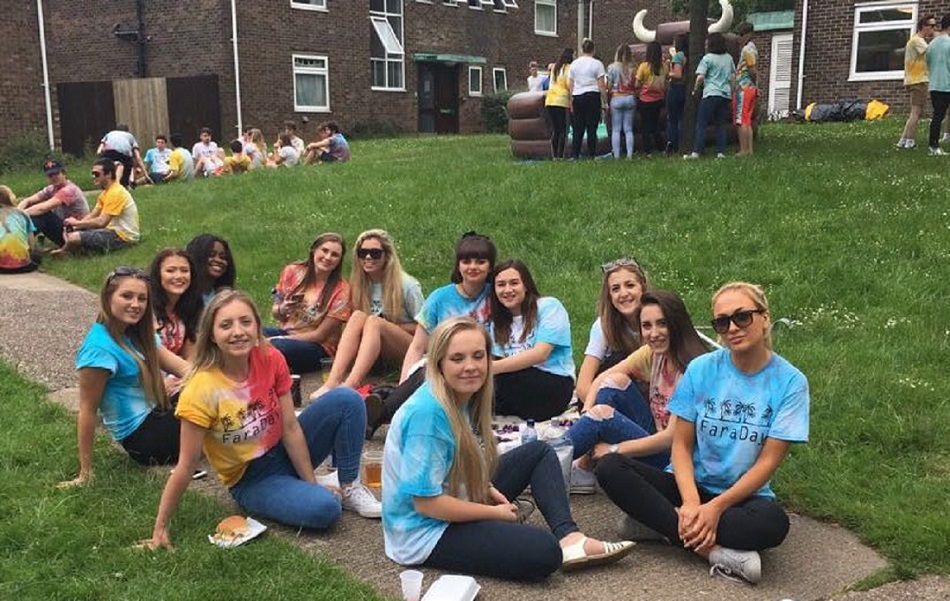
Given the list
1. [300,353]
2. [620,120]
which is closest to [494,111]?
[620,120]

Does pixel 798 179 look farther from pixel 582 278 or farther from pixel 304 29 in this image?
pixel 304 29

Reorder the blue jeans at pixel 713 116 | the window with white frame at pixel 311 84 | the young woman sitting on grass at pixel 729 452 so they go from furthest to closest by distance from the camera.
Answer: the window with white frame at pixel 311 84, the blue jeans at pixel 713 116, the young woman sitting on grass at pixel 729 452

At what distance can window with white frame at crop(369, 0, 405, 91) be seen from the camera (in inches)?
1092

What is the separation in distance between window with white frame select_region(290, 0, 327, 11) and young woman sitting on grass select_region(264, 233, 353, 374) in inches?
804

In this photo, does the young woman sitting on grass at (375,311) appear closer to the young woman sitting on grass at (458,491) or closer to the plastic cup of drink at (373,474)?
the plastic cup of drink at (373,474)

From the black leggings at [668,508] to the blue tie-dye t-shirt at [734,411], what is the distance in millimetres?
136

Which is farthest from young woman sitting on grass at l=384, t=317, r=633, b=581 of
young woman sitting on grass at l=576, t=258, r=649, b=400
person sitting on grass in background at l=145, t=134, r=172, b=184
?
person sitting on grass in background at l=145, t=134, r=172, b=184

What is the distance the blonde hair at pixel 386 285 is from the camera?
6293mm

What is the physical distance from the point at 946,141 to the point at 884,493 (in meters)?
11.0

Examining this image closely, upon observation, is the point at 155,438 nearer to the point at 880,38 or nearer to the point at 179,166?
the point at 179,166

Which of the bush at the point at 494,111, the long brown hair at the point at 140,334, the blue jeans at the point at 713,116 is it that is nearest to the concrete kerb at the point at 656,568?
the long brown hair at the point at 140,334

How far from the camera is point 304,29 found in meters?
25.5

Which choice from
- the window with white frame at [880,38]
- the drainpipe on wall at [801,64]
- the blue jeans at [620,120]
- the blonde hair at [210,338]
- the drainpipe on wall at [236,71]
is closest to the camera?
the blonde hair at [210,338]

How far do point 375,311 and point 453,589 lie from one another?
3366mm
